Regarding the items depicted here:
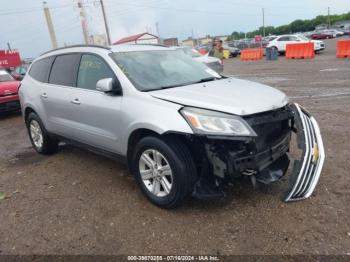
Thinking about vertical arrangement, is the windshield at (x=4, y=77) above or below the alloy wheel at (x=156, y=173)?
above

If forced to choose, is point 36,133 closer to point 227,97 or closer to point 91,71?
point 91,71

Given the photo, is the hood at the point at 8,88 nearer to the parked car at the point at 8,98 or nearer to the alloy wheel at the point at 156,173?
the parked car at the point at 8,98

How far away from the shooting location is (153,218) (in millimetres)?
3498

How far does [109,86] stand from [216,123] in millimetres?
1354

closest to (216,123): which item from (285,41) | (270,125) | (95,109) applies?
(270,125)

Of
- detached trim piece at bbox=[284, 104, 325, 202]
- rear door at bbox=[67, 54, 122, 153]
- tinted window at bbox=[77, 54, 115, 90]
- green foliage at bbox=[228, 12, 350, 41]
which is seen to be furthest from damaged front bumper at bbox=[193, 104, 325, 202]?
green foliage at bbox=[228, 12, 350, 41]

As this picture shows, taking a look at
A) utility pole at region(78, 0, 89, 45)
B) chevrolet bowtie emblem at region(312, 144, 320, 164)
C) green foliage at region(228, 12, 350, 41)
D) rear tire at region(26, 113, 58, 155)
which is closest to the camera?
chevrolet bowtie emblem at region(312, 144, 320, 164)

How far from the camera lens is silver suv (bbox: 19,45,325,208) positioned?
3.18 m

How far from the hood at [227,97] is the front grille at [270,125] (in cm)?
7

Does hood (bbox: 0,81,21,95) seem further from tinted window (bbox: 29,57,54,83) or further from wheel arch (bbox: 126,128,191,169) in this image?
wheel arch (bbox: 126,128,191,169)

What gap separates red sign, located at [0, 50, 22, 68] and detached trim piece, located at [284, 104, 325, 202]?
22.6 metres

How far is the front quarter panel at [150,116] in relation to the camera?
10.7 ft

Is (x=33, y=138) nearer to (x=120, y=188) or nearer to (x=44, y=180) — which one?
(x=44, y=180)

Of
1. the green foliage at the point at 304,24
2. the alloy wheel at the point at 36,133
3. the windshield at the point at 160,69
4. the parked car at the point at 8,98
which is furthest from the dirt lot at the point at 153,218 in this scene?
the green foliage at the point at 304,24
